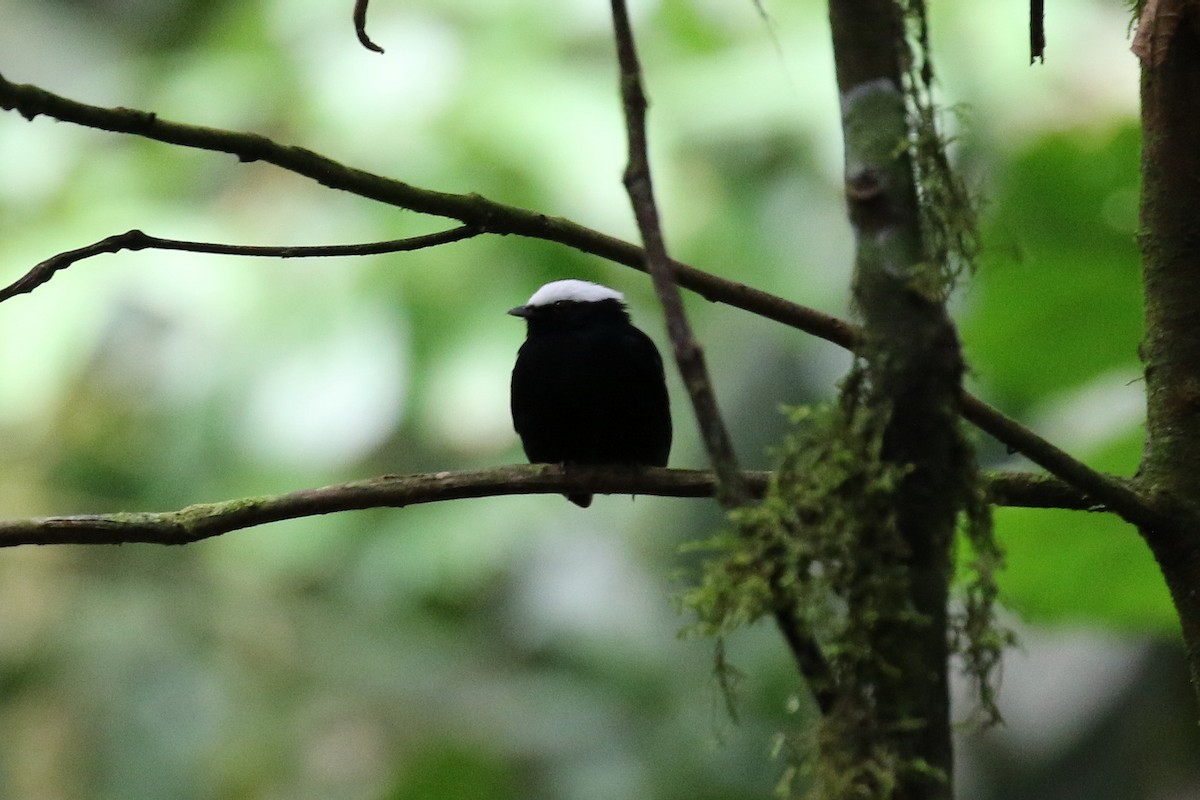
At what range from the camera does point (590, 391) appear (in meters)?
3.64

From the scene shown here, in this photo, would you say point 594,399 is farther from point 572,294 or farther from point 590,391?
point 572,294

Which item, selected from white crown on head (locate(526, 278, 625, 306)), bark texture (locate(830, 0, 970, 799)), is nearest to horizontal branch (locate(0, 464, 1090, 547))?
bark texture (locate(830, 0, 970, 799))

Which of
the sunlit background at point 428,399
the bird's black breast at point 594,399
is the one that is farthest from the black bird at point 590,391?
the sunlit background at point 428,399

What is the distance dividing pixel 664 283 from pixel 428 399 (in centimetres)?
418

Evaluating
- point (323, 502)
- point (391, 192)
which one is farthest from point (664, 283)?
point (323, 502)

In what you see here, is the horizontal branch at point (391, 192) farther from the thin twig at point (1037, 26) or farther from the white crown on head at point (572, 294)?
the white crown on head at point (572, 294)

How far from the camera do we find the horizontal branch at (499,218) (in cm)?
167

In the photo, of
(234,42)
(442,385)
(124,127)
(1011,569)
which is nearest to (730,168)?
(442,385)

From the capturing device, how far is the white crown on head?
400 centimetres

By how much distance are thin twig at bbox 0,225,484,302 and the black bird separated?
1.52 metres

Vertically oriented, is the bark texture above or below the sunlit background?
below

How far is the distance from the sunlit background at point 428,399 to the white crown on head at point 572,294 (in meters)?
1.05

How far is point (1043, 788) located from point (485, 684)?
2683 mm

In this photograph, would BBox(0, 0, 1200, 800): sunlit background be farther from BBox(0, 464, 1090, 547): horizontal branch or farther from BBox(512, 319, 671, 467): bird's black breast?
BBox(0, 464, 1090, 547): horizontal branch
